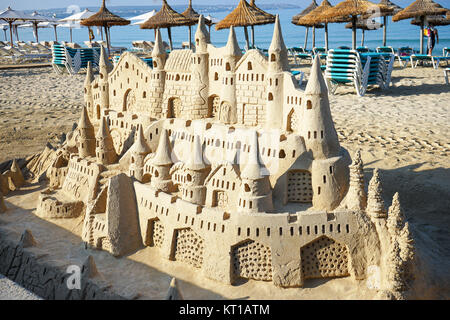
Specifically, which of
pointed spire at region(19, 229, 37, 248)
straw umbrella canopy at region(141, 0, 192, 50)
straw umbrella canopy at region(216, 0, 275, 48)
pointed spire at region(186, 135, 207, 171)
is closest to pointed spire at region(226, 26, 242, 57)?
pointed spire at region(186, 135, 207, 171)

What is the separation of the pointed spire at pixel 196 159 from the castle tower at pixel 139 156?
2309 millimetres

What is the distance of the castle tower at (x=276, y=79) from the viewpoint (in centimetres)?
1421

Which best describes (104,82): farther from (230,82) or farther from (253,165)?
(253,165)

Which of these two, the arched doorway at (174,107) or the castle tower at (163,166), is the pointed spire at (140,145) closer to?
the castle tower at (163,166)

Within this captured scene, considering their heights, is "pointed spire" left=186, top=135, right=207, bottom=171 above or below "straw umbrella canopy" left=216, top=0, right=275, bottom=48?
below

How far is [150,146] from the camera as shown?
1611cm

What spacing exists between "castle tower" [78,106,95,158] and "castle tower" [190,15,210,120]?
A: 4.18 meters

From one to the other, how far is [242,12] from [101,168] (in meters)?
15.9

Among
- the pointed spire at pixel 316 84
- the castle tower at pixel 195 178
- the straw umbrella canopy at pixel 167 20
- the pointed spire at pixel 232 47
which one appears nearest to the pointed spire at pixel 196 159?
the castle tower at pixel 195 178

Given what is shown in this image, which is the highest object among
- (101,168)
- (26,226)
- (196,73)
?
(196,73)

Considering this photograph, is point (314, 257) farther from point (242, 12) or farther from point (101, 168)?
point (242, 12)

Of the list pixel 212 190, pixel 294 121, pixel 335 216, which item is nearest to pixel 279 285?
pixel 335 216

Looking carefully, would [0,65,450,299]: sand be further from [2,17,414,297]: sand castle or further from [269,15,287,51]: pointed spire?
[269,15,287,51]: pointed spire

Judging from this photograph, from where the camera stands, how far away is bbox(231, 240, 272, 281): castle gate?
39.8 ft
